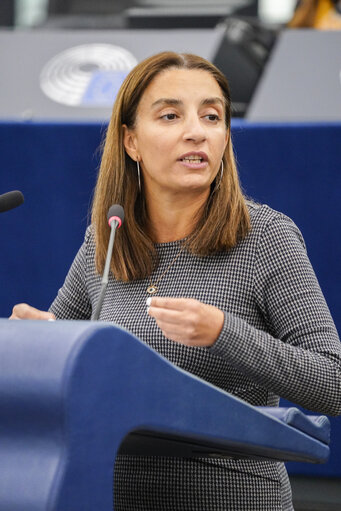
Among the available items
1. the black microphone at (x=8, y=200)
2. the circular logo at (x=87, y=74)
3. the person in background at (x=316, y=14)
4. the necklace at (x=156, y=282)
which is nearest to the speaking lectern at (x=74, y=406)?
the black microphone at (x=8, y=200)

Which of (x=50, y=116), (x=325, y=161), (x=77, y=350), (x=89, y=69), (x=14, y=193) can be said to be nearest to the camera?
(x=77, y=350)

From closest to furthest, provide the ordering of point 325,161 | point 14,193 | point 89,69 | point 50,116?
1. point 14,193
2. point 325,161
3. point 50,116
4. point 89,69

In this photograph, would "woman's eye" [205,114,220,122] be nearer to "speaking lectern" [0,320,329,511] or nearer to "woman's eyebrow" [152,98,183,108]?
"woman's eyebrow" [152,98,183,108]

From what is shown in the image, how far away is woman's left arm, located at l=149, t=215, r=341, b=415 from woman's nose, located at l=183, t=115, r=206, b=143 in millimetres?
196

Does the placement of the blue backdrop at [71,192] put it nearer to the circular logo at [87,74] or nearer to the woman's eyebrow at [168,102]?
the circular logo at [87,74]

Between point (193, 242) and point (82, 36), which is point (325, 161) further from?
point (82, 36)

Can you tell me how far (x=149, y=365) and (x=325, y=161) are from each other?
135 cm

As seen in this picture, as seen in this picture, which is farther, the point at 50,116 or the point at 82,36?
the point at 82,36

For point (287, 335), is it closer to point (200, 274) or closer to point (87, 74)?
point (200, 274)

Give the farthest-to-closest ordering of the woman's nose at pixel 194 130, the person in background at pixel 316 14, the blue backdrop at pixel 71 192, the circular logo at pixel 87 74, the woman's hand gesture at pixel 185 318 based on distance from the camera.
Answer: the person in background at pixel 316 14, the circular logo at pixel 87 74, the blue backdrop at pixel 71 192, the woman's nose at pixel 194 130, the woman's hand gesture at pixel 185 318

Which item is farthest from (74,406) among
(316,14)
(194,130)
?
(316,14)

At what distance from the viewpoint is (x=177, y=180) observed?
1.39 metres

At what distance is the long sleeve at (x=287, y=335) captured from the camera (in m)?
1.08

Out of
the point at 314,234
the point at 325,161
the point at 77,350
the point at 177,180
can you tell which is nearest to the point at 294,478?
the point at 314,234
